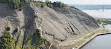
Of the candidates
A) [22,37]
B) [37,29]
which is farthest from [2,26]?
[37,29]

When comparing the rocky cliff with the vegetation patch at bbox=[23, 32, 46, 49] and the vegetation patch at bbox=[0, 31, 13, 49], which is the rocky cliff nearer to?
the vegetation patch at bbox=[23, 32, 46, 49]

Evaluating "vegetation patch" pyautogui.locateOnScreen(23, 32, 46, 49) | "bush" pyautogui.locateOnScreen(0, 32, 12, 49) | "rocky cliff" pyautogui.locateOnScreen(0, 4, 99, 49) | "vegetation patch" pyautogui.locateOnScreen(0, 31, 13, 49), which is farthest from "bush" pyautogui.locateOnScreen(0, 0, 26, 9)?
"bush" pyautogui.locateOnScreen(0, 32, 12, 49)

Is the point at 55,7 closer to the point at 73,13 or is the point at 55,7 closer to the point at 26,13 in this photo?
the point at 73,13

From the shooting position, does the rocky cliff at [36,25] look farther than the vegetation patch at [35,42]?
Yes

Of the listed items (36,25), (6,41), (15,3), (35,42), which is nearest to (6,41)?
(6,41)

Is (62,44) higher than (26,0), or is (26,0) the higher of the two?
(26,0)

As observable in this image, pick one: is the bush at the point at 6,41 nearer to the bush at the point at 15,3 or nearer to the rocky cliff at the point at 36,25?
the rocky cliff at the point at 36,25

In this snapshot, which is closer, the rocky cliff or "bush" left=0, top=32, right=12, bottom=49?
"bush" left=0, top=32, right=12, bottom=49

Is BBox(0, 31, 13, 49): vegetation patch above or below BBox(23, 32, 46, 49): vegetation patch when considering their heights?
above

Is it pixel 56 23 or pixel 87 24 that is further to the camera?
pixel 87 24

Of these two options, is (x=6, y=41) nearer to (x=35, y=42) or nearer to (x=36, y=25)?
(x=35, y=42)

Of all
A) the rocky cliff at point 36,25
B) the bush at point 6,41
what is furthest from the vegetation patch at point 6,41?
the rocky cliff at point 36,25
